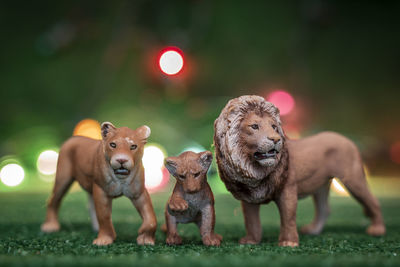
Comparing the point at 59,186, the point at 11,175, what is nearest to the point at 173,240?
the point at 59,186

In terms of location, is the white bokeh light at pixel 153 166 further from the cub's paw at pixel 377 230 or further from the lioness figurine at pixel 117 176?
the cub's paw at pixel 377 230

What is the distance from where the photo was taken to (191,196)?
2500mm

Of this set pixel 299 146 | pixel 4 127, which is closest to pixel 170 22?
pixel 4 127

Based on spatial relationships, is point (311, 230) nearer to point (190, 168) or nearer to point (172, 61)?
point (190, 168)

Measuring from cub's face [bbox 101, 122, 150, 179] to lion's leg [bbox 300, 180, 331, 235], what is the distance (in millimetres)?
1498

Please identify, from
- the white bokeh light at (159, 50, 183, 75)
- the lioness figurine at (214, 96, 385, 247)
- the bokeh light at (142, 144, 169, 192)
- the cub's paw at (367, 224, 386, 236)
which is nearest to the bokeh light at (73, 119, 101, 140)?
the bokeh light at (142, 144, 169, 192)

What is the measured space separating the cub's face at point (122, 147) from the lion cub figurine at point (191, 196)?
209 millimetres

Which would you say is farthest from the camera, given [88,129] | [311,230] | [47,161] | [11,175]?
[88,129]

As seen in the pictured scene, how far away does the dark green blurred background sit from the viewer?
9.92 metres

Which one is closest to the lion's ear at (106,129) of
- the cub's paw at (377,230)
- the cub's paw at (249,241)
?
the cub's paw at (249,241)

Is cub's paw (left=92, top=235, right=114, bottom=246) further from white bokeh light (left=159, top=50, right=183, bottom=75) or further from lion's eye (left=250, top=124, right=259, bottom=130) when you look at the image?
white bokeh light (left=159, top=50, right=183, bottom=75)

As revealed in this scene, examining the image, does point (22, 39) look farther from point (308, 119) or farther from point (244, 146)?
point (244, 146)

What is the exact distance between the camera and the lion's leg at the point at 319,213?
10.6 feet

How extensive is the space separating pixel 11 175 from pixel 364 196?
225 inches
